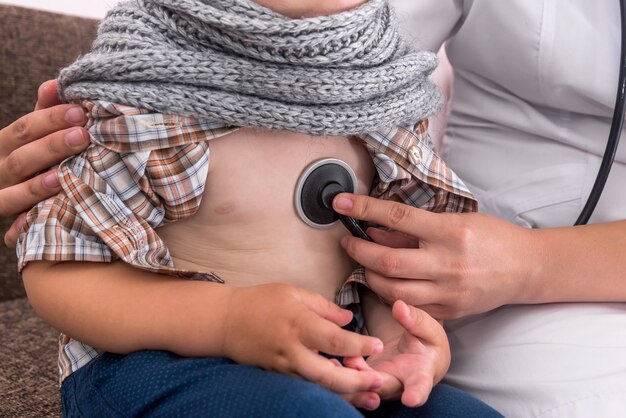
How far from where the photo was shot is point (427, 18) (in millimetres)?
985

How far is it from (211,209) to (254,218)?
0.16 ft

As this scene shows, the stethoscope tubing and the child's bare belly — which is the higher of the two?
the stethoscope tubing

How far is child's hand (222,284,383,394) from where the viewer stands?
0.61 m

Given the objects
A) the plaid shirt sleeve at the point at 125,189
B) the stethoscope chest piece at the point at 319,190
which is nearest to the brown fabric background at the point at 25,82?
the plaid shirt sleeve at the point at 125,189

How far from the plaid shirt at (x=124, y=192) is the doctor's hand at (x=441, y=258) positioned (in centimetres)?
17

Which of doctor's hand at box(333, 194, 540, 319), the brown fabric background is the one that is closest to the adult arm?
doctor's hand at box(333, 194, 540, 319)

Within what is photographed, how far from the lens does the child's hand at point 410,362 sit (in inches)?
25.2

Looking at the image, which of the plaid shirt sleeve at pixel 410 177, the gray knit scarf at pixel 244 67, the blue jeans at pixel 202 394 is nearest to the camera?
the blue jeans at pixel 202 394

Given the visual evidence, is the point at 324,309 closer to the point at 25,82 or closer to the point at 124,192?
the point at 124,192

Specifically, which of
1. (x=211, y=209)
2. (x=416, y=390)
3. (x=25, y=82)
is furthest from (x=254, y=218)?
(x=25, y=82)

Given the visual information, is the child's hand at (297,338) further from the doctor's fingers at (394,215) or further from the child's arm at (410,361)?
the doctor's fingers at (394,215)

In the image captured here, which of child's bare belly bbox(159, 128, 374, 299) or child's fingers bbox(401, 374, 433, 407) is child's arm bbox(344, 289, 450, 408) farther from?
child's bare belly bbox(159, 128, 374, 299)

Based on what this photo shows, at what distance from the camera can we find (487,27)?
0.95 m

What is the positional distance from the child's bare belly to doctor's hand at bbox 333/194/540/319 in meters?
0.06
